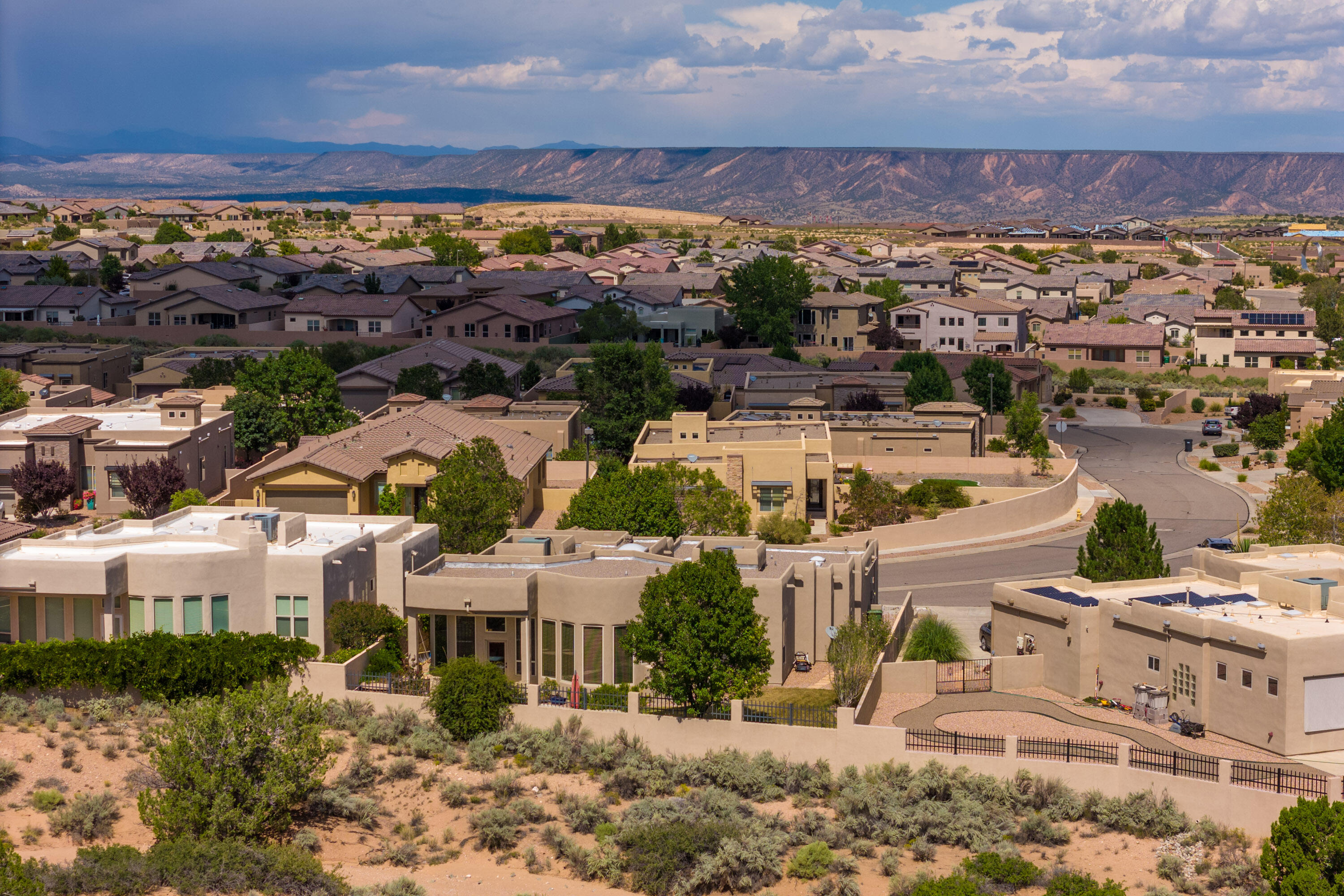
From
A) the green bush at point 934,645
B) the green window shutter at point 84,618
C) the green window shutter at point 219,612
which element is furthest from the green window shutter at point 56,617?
the green bush at point 934,645

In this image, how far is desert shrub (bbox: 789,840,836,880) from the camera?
3041cm

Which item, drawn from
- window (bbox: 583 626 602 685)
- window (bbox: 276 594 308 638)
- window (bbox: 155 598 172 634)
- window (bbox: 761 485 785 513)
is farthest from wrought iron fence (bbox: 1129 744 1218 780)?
window (bbox: 761 485 785 513)

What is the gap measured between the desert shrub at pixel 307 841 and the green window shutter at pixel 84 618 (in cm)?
1102

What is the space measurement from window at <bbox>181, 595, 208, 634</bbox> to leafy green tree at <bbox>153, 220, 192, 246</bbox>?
149 meters

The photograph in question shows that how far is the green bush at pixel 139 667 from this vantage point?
36.4 m

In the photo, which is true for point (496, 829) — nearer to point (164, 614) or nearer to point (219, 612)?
point (219, 612)

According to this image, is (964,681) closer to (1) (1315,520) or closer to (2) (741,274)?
(1) (1315,520)

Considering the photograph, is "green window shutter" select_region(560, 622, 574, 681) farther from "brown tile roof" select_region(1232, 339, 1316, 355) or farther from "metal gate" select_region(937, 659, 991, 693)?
"brown tile roof" select_region(1232, 339, 1316, 355)

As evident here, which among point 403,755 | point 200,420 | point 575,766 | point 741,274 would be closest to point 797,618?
point 575,766

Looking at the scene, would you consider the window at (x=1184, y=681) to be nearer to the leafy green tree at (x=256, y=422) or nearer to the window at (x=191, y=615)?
the window at (x=191, y=615)

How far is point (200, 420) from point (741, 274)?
64624 mm

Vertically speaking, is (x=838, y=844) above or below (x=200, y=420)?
below

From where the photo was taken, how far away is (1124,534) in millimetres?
46781

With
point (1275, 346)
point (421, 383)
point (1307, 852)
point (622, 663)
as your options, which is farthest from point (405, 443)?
point (1275, 346)
